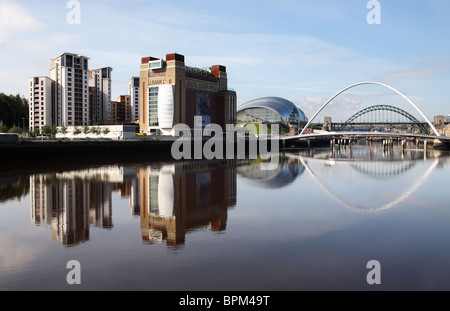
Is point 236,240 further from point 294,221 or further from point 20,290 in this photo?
point 20,290

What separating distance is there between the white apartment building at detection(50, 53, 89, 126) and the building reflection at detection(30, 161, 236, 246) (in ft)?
176

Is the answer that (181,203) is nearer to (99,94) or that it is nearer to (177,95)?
(177,95)

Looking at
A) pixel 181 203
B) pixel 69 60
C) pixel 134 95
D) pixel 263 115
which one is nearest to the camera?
pixel 181 203

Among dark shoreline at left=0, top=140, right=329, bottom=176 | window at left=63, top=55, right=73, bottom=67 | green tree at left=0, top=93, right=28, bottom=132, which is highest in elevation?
window at left=63, top=55, right=73, bottom=67

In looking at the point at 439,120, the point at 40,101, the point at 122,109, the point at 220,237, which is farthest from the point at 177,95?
the point at 439,120

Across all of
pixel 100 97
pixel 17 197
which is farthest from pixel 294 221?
pixel 100 97

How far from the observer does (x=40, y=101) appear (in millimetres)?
77812

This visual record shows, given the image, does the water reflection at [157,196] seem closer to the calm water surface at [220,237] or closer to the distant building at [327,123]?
the calm water surface at [220,237]

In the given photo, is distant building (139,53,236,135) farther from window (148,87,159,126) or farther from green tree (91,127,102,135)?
green tree (91,127,102,135)

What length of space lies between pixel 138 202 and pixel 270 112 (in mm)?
134627

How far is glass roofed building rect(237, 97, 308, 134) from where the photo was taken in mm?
149000

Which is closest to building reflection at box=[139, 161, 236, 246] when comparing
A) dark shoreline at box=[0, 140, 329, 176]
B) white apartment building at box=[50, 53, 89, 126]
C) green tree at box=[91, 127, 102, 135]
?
dark shoreline at box=[0, 140, 329, 176]
